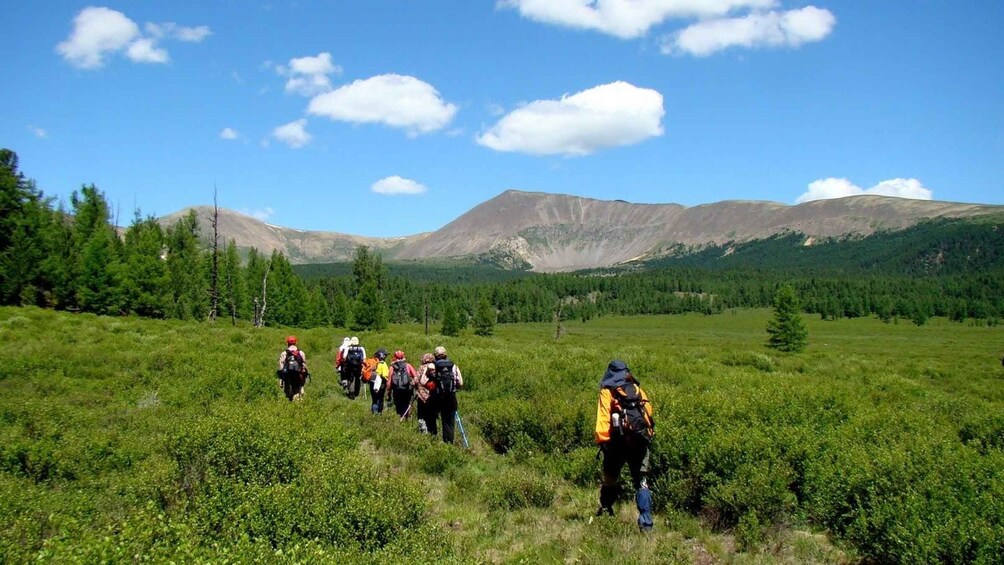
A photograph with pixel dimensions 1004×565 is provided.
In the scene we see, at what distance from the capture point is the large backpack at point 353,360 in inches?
699

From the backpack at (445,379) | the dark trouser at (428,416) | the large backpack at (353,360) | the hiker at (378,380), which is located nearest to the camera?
the backpack at (445,379)

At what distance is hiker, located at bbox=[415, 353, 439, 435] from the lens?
12328 mm

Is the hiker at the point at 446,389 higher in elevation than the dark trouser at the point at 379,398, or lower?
higher

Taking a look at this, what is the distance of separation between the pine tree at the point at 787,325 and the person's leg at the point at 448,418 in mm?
68634

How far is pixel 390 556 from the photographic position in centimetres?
508

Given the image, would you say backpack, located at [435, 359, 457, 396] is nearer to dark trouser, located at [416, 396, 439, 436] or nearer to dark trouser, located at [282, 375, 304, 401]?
dark trouser, located at [416, 396, 439, 436]

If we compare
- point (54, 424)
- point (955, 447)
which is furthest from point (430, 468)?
point (955, 447)

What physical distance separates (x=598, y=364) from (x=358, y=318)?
2318 inches

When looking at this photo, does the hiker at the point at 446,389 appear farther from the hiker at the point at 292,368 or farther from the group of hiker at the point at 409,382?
the hiker at the point at 292,368

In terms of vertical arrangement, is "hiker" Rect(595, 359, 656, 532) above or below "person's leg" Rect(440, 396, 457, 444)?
above

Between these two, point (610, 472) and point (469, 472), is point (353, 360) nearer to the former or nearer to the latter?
point (469, 472)

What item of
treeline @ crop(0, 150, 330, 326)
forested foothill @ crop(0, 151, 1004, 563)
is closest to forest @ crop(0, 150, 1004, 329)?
treeline @ crop(0, 150, 330, 326)

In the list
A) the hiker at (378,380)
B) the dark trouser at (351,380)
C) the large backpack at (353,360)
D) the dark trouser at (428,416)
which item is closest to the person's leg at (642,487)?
the dark trouser at (428,416)

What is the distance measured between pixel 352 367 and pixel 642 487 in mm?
12249
